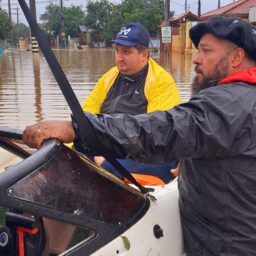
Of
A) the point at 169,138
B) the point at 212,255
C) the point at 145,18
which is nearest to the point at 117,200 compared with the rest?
the point at 169,138

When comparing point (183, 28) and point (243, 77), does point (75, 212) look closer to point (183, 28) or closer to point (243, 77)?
point (243, 77)

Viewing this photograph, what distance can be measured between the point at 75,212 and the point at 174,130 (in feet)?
1.55

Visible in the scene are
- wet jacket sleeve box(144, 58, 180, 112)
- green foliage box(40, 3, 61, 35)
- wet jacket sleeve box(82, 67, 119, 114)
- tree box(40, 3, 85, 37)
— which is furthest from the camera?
tree box(40, 3, 85, 37)

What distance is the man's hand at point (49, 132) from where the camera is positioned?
5.59 feet

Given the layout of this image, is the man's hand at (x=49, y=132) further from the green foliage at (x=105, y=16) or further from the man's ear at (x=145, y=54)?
the green foliage at (x=105, y=16)

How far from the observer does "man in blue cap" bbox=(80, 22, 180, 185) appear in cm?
378

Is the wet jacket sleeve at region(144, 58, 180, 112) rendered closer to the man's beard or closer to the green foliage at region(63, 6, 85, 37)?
the man's beard

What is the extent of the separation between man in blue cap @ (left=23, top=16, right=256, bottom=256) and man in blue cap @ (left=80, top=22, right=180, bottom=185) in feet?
4.61

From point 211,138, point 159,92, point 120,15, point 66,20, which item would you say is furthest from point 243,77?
point 66,20

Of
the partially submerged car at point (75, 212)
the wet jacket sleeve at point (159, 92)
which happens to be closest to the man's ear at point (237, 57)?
the partially submerged car at point (75, 212)

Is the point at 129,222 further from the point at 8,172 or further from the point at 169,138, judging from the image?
the point at 8,172

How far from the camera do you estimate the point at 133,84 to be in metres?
3.88

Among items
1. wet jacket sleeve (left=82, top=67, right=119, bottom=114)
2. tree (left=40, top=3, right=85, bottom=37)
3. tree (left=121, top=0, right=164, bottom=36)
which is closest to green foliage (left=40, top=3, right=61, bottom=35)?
tree (left=40, top=3, right=85, bottom=37)

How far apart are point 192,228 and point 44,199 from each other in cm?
83
